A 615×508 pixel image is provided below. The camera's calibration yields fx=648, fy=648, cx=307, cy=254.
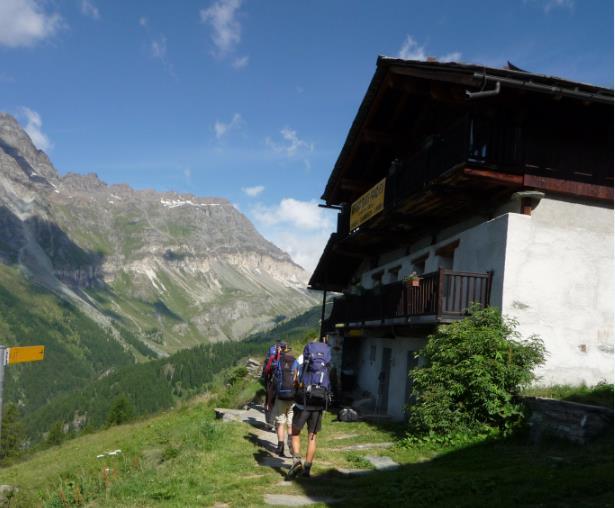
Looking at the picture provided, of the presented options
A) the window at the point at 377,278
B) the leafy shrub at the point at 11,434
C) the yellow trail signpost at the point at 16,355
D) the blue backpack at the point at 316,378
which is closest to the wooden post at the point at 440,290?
the blue backpack at the point at 316,378

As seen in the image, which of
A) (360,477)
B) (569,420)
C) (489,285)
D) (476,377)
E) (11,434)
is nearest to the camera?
(360,477)

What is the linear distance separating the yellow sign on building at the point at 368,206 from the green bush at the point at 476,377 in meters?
6.67

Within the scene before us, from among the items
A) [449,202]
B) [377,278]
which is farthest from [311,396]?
[377,278]

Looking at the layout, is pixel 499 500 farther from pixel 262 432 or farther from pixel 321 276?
pixel 321 276

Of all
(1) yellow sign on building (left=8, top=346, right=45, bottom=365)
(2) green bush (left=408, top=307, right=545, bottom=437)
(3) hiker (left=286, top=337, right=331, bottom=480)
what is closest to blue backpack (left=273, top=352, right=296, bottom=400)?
(3) hiker (left=286, top=337, right=331, bottom=480)

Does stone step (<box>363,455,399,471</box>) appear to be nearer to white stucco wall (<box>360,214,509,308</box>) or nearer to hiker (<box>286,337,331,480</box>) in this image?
hiker (<box>286,337,331,480</box>)

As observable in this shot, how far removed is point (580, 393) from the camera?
42.0 ft

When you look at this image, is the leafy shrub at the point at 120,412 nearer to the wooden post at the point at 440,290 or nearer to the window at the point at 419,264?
the window at the point at 419,264

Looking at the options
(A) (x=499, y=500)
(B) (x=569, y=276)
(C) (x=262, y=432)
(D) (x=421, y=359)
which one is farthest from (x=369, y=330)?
(A) (x=499, y=500)

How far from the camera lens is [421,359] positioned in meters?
18.2

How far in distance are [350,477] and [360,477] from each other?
244mm

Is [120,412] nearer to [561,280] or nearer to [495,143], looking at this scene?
[561,280]

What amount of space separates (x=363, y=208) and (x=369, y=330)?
414 cm

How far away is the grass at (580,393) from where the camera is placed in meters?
11.8
